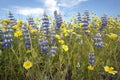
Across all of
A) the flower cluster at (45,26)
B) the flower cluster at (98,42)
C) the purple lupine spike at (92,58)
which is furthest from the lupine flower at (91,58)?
the flower cluster at (45,26)

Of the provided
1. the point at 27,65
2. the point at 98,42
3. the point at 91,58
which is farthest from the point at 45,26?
the point at 27,65

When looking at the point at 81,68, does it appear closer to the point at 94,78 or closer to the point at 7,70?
the point at 94,78

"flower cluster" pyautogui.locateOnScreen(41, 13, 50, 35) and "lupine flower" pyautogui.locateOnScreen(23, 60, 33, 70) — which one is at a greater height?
"flower cluster" pyautogui.locateOnScreen(41, 13, 50, 35)

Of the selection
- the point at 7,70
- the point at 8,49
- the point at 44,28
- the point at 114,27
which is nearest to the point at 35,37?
the point at 44,28

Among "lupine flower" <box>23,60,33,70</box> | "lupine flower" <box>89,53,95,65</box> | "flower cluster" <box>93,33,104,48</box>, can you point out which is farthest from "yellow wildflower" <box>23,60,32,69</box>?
"flower cluster" <box>93,33,104,48</box>

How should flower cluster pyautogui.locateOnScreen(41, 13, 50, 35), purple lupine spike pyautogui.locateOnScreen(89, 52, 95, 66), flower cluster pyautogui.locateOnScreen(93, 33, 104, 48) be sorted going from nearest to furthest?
purple lupine spike pyautogui.locateOnScreen(89, 52, 95, 66) → flower cluster pyautogui.locateOnScreen(93, 33, 104, 48) → flower cluster pyautogui.locateOnScreen(41, 13, 50, 35)

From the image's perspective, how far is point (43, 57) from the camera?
3410 mm

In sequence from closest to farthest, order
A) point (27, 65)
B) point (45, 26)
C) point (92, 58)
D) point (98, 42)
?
point (27, 65) → point (92, 58) → point (98, 42) → point (45, 26)

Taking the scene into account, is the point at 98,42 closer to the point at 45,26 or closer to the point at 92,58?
the point at 92,58

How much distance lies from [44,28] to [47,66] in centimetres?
167

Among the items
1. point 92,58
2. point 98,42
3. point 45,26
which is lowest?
point 92,58

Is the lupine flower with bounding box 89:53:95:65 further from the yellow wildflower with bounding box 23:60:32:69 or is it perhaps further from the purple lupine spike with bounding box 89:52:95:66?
the yellow wildflower with bounding box 23:60:32:69

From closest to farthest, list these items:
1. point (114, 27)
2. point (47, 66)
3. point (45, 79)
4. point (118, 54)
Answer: point (45, 79) < point (47, 66) < point (118, 54) < point (114, 27)

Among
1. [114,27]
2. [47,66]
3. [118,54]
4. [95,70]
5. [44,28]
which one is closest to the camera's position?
[47,66]
